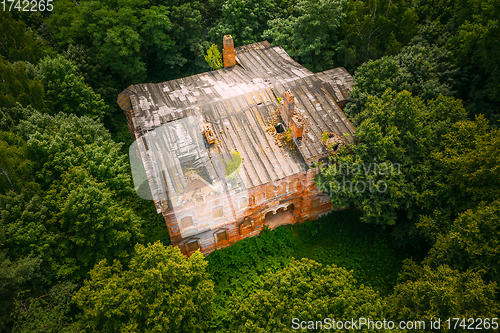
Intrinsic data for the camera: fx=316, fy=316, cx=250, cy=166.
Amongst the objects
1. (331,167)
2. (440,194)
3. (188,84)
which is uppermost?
(188,84)

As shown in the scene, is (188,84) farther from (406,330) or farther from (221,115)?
(406,330)

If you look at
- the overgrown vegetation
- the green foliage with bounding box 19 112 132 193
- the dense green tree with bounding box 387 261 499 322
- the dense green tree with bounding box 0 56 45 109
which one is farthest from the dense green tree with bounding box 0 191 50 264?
the dense green tree with bounding box 387 261 499 322

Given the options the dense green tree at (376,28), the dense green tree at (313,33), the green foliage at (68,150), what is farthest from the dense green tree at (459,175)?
the green foliage at (68,150)

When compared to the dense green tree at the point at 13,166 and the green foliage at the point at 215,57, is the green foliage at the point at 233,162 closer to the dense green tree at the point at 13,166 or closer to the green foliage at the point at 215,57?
the green foliage at the point at 215,57

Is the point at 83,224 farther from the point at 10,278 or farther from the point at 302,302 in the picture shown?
the point at 302,302

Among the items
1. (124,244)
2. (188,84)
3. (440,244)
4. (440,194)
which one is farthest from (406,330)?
(188,84)

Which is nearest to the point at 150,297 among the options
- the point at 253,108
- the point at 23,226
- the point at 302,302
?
the point at 302,302
